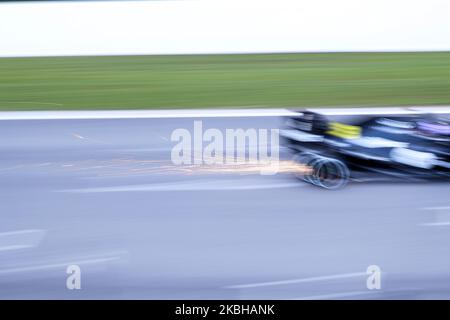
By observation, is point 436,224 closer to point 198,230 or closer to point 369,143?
point 369,143

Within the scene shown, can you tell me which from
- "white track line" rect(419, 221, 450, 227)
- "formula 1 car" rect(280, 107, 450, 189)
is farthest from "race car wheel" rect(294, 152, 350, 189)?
"white track line" rect(419, 221, 450, 227)

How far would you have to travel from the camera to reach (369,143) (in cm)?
451

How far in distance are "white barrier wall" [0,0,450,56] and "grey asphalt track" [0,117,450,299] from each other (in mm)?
567

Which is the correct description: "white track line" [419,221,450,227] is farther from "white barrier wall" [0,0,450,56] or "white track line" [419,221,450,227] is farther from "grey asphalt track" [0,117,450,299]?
"white barrier wall" [0,0,450,56]

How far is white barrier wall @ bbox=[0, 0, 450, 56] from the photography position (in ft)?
14.0

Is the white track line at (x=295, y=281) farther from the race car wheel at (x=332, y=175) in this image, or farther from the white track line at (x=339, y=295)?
the race car wheel at (x=332, y=175)

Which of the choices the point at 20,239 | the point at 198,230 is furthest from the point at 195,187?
the point at 20,239

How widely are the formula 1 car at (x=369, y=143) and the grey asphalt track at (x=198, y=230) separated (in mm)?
106

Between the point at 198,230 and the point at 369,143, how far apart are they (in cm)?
130

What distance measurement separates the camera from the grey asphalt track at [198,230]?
348 cm

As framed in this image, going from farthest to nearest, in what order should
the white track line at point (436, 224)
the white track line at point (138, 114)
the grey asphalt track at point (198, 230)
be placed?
the white track line at point (138, 114), the white track line at point (436, 224), the grey asphalt track at point (198, 230)

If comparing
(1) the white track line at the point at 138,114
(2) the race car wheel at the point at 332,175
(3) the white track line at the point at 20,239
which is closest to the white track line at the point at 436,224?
(2) the race car wheel at the point at 332,175

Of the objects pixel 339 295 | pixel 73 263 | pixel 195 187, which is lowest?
pixel 339 295

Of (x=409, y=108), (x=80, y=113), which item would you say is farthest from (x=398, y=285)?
(x=80, y=113)
